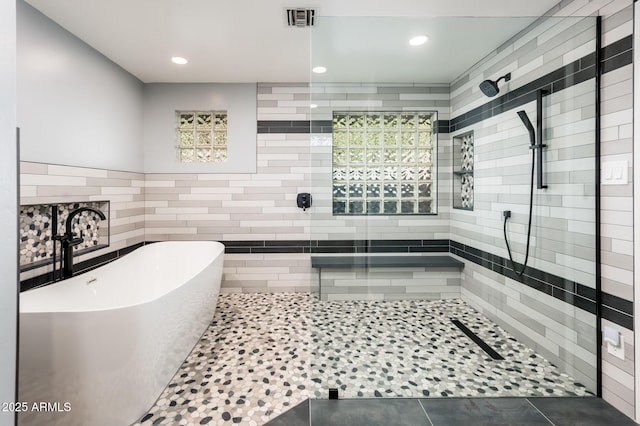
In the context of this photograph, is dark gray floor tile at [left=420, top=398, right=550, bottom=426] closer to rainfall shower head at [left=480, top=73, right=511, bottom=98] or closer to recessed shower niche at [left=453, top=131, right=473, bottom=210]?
recessed shower niche at [left=453, top=131, right=473, bottom=210]

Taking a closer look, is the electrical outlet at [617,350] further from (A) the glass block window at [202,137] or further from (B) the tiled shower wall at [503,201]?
(A) the glass block window at [202,137]

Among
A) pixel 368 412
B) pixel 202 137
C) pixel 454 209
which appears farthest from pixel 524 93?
pixel 202 137

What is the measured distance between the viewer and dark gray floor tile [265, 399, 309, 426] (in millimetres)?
1708

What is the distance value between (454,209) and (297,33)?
1.96 m

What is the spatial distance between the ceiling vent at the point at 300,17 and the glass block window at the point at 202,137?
1.77 m

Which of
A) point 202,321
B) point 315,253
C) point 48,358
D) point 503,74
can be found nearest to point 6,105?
point 48,358

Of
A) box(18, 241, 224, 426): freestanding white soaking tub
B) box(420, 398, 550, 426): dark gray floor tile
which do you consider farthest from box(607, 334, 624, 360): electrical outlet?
box(18, 241, 224, 426): freestanding white soaking tub

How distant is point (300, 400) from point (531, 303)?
1.65 metres

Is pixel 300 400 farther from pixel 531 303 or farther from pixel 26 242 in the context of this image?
pixel 26 242

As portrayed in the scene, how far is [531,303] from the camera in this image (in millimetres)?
2033

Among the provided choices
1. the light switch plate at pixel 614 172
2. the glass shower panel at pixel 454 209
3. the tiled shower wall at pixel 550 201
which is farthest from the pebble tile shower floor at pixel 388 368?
the light switch plate at pixel 614 172

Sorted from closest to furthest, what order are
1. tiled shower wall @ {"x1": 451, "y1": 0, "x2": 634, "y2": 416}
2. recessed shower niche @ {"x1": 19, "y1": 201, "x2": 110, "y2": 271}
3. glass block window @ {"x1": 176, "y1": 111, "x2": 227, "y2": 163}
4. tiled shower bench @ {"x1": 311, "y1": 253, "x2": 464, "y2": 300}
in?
tiled shower wall @ {"x1": 451, "y1": 0, "x2": 634, "y2": 416}
tiled shower bench @ {"x1": 311, "y1": 253, "x2": 464, "y2": 300}
recessed shower niche @ {"x1": 19, "y1": 201, "x2": 110, "y2": 271}
glass block window @ {"x1": 176, "y1": 111, "x2": 227, "y2": 163}

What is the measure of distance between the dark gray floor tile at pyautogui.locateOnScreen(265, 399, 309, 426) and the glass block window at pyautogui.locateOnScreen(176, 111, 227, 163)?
2956mm

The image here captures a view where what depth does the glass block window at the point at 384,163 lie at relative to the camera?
1.92 metres
